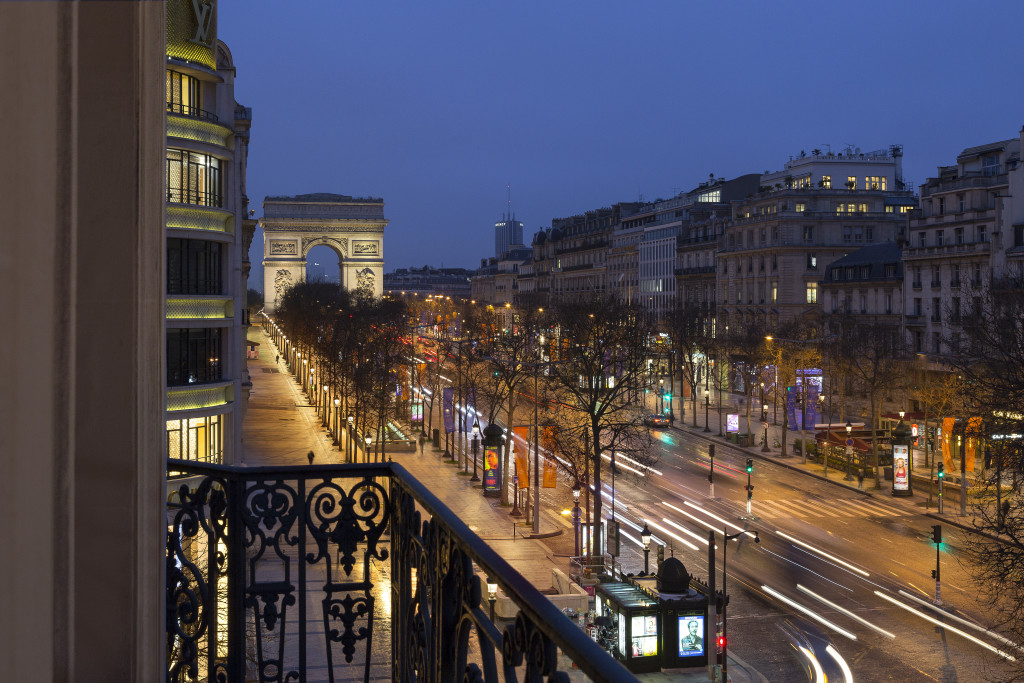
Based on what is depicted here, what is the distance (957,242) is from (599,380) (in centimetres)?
3400

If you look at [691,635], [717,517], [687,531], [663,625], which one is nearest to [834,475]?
[717,517]

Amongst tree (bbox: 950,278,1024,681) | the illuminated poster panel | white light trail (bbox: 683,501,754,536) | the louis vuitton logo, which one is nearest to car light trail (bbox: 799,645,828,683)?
the illuminated poster panel

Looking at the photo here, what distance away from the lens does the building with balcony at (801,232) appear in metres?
82.2

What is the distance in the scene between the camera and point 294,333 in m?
92.4

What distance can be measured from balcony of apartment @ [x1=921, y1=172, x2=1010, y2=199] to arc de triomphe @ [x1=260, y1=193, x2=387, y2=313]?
67.6 meters

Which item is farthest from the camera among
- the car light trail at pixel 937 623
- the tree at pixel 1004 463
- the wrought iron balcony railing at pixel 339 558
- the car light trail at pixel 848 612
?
the car light trail at pixel 848 612

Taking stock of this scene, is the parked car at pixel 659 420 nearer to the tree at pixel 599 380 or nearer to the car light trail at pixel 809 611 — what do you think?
the tree at pixel 599 380

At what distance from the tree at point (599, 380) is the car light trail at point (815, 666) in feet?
25.4

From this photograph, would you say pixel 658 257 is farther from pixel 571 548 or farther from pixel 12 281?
pixel 12 281

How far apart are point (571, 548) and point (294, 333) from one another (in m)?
62.3

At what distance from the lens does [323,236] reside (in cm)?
12075

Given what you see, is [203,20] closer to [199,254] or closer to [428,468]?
[199,254]

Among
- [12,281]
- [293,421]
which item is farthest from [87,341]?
[293,421]

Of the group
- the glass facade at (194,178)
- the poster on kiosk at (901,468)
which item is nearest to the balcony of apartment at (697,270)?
the poster on kiosk at (901,468)
